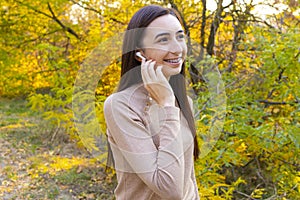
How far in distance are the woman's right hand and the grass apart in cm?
297

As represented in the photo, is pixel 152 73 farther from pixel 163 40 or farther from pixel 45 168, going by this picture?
pixel 45 168

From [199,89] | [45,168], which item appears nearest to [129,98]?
[199,89]

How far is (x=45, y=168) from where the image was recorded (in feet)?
14.3

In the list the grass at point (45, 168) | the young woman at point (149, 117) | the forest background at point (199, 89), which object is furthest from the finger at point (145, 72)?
the grass at point (45, 168)

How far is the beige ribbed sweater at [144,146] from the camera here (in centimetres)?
82

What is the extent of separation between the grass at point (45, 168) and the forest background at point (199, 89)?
0.01 metres

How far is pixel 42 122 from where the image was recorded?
637 centimetres

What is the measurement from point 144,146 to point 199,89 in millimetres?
1972

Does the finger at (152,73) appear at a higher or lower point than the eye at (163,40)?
lower

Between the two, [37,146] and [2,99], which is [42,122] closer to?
[37,146]

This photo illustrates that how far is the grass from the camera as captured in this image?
12.5 ft

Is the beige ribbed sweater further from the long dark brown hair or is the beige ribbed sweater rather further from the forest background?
the forest background

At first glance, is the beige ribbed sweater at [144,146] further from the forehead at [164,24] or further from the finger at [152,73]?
the forehead at [164,24]

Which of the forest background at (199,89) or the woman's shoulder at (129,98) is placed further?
the forest background at (199,89)
